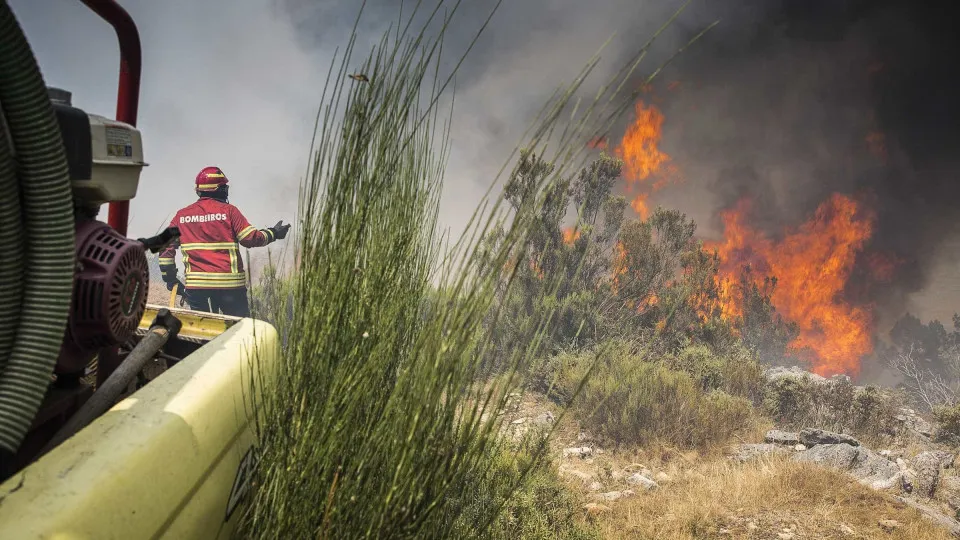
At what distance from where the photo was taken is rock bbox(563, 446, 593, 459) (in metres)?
6.72

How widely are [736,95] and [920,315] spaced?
14190 mm

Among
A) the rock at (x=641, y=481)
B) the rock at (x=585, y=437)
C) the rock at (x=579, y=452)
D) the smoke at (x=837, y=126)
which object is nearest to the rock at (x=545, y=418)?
the rock at (x=585, y=437)

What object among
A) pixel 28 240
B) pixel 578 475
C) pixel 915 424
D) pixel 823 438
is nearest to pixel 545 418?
pixel 578 475

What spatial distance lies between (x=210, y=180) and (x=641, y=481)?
19.1 feet

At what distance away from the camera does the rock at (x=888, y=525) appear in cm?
453

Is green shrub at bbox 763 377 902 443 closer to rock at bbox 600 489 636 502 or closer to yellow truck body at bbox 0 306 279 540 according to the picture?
rock at bbox 600 489 636 502

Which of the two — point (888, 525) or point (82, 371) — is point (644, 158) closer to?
point (888, 525)

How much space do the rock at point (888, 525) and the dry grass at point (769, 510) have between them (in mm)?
32

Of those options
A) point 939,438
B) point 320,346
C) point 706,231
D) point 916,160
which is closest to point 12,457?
point 320,346

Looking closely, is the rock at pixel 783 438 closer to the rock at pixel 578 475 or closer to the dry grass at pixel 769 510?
the dry grass at pixel 769 510

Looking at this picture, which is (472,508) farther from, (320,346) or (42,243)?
(42,243)

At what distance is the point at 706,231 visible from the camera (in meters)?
29.2

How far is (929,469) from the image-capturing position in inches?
251

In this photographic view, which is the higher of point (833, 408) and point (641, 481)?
point (833, 408)
